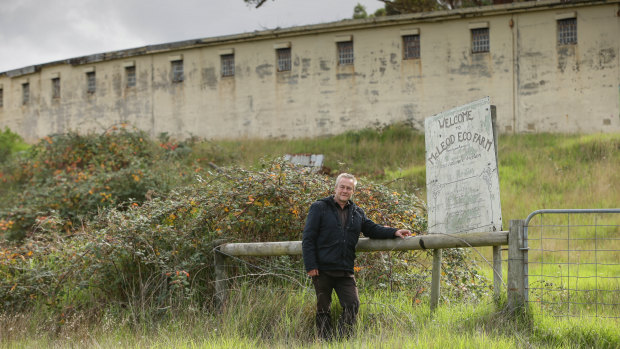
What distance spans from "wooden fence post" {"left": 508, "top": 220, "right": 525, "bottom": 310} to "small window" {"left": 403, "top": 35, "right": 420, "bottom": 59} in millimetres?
17828

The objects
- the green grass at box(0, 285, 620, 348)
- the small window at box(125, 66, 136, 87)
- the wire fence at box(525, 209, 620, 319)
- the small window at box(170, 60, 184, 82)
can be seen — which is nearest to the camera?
the green grass at box(0, 285, 620, 348)

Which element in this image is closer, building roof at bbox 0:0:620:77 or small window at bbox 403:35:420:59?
building roof at bbox 0:0:620:77

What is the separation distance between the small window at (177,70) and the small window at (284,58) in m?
4.83

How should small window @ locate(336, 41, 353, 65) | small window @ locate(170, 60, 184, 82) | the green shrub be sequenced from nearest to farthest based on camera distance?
the green shrub, small window @ locate(336, 41, 353, 65), small window @ locate(170, 60, 184, 82)

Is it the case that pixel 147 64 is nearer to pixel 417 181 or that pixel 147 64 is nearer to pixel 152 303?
pixel 417 181

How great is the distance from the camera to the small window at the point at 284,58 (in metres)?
24.7

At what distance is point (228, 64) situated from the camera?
25797 millimetres

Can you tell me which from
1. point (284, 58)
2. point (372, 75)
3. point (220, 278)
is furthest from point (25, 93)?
point (220, 278)

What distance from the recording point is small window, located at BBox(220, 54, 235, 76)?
25.7 metres

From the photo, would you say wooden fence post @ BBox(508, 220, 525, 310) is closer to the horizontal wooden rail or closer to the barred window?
the horizontal wooden rail

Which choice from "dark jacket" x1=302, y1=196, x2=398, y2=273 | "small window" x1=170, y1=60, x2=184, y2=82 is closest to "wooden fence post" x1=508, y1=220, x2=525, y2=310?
"dark jacket" x1=302, y1=196, x2=398, y2=273

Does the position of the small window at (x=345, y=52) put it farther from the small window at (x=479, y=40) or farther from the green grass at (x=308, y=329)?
the green grass at (x=308, y=329)

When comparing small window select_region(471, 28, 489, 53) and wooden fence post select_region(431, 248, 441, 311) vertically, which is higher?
small window select_region(471, 28, 489, 53)

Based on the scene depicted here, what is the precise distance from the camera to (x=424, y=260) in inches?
327
